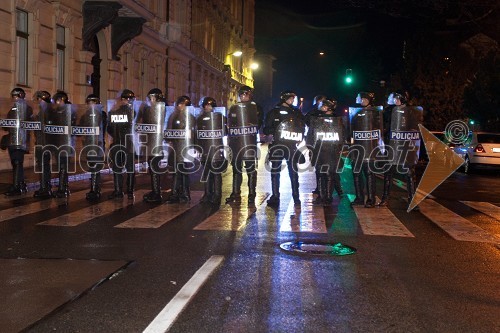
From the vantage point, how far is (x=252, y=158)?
439 inches

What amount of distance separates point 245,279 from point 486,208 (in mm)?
7366

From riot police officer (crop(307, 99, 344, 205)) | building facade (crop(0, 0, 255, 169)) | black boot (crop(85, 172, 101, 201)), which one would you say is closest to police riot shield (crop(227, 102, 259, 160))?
riot police officer (crop(307, 99, 344, 205))

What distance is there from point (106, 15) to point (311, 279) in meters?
19.0

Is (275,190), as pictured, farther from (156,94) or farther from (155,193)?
(156,94)

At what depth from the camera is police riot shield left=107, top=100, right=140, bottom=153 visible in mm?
11367

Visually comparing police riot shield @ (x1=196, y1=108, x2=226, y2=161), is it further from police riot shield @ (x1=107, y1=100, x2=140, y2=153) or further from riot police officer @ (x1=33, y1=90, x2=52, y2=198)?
riot police officer @ (x1=33, y1=90, x2=52, y2=198)

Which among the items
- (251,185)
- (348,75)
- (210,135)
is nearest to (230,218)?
(251,185)

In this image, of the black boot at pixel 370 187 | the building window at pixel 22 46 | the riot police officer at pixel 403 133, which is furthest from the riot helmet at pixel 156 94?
the building window at pixel 22 46

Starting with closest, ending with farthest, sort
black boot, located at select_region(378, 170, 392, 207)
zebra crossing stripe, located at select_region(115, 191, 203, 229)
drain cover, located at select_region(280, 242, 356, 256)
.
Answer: drain cover, located at select_region(280, 242, 356, 256), zebra crossing stripe, located at select_region(115, 191, 203, 229), black boot, located at select_region(378, 170, 392, 207)

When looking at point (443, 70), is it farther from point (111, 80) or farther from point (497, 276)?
point (497, 276)

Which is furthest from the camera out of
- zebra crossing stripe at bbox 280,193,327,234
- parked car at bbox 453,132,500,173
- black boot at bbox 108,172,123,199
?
parked car at bbox 453,132,500,173

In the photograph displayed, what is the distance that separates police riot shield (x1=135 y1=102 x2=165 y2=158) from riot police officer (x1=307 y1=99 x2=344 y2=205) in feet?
9.17

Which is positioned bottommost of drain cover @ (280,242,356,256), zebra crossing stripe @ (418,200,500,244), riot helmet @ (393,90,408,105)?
drain cover @ (280,242,356,256)

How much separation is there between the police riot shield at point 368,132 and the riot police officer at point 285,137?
1016mm
